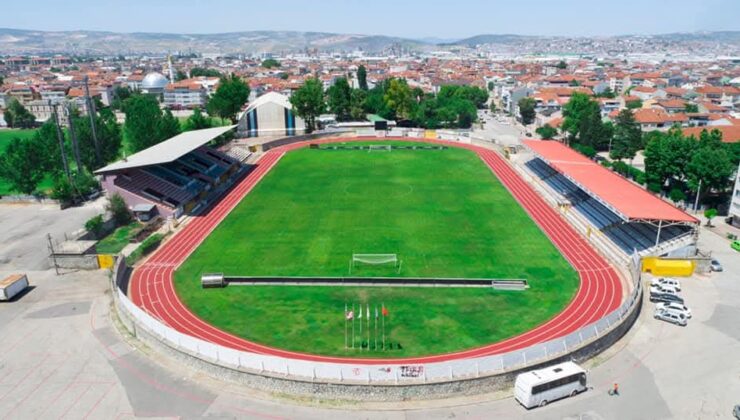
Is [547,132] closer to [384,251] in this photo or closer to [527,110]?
[527,110]

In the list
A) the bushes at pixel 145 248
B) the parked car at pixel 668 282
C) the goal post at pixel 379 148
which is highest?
the goal post at pixel 379 148

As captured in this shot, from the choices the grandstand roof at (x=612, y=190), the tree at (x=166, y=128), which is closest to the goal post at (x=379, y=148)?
the grandstand roof at (x=612, y=190)

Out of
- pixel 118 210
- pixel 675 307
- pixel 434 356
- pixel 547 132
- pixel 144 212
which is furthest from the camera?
pixel 547 132

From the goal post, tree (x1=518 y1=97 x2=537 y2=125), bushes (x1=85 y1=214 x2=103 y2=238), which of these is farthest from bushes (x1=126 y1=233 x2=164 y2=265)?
tree (x1=518 y1=97 x2=537 y2=125)

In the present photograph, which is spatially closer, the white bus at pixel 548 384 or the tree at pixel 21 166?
the white bus at pixel 548 384

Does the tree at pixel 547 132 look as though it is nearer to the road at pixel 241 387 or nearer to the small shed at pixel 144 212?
the road at pixel 241 387

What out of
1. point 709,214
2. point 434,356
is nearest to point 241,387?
point 434,356
